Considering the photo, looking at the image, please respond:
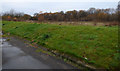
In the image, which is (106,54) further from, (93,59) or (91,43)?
(91,43)

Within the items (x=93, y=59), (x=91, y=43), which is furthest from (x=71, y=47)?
(x=93, y=59)

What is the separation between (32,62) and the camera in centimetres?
605

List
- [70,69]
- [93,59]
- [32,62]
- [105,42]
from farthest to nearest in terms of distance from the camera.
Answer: [105,42]
[32,62]
[93,59]
[70,69]

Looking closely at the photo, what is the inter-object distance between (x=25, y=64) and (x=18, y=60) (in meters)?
0.87

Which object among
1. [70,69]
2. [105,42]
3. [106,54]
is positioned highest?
[105,42]

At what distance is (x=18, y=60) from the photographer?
6324 millimetres

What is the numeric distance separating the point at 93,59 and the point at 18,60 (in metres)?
4.73

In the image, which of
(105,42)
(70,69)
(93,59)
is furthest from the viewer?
(105,42)

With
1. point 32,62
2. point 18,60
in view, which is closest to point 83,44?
point 32,62

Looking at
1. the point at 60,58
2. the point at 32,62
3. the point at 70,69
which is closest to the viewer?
the point at 70,69

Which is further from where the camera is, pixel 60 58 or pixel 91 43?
pixel 91 43

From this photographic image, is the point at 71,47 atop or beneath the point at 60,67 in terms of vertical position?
atop

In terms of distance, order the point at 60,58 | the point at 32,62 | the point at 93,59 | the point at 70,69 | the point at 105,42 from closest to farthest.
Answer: the point at 70,69, the point at 93,59, the point at 32,62, the point at 60,58, the point at 105,42

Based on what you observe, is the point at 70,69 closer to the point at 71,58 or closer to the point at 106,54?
the point at 71,58
